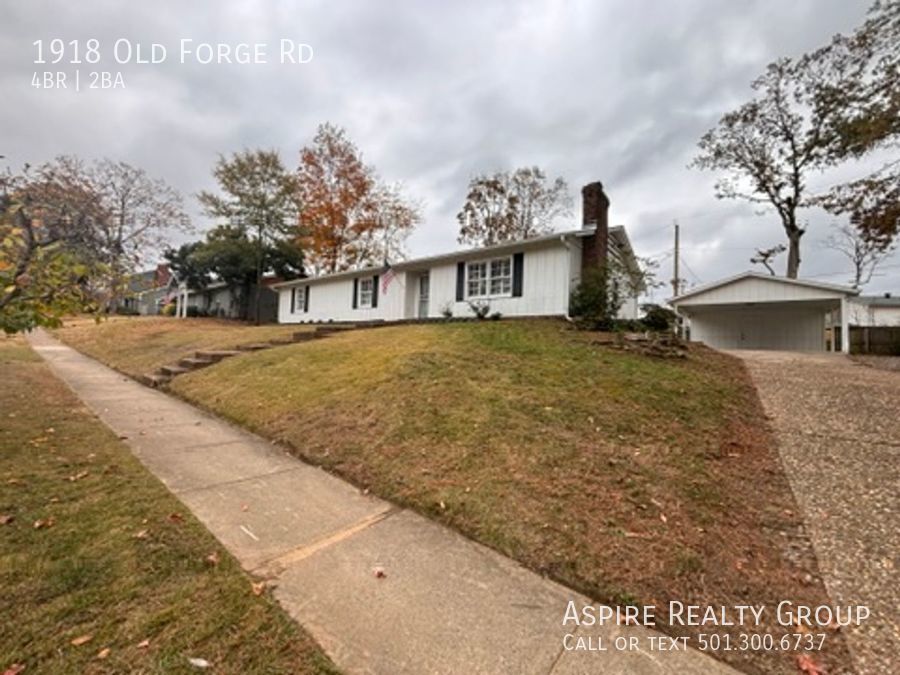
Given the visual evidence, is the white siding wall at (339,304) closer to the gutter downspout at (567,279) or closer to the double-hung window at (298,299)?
the double-hung window at (298,299)

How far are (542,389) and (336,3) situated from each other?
797 centimetres

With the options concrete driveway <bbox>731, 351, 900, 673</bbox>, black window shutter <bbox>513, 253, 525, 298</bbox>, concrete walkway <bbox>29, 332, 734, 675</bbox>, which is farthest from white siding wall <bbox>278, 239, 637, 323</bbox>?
concrete walkway <bbox>29, 332, 734, 675</bbox>

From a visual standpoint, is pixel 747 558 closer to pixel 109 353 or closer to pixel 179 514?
pixel 179 514

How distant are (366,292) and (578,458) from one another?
50.6ft

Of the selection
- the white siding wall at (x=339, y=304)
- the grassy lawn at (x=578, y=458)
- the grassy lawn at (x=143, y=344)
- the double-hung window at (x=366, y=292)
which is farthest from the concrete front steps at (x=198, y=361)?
the double-hung window at (x=366, y=292)

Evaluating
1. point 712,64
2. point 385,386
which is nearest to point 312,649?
point 385,386

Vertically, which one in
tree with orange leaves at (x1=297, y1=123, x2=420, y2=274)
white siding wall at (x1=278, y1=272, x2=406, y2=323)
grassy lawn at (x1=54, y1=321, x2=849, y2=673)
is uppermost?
tree with orange leaves at (x1=297, y1=123, x2=420, y2=274)

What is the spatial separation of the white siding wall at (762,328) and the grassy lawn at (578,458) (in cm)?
1058

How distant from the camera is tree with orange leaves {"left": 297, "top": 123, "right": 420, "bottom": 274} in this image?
24766 millimetres

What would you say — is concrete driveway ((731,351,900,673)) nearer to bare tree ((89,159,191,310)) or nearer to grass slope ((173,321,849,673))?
grass slope ((173,321,849,673))

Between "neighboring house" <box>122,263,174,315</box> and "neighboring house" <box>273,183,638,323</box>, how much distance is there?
733cm

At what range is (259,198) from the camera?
25.7 m

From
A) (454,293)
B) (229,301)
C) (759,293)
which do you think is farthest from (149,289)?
(229,301)

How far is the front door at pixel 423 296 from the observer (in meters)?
16.1
